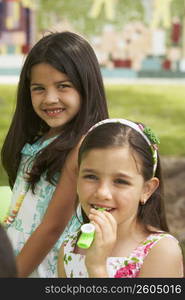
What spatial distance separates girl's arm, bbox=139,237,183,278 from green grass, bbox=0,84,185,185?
4848 millimetres

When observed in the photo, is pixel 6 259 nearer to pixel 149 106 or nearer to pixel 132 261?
pixel 132 261

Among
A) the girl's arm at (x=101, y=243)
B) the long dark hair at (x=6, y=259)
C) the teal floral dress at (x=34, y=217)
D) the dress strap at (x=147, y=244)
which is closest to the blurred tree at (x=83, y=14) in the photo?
the teal floral dress at (x=34, y=217)

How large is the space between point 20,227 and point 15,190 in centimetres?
15

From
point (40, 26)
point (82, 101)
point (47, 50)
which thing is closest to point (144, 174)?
point (82, 101)

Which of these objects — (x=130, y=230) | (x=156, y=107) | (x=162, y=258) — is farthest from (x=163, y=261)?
(x=156, y=107)

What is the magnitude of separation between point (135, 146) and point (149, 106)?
5918 millimetres

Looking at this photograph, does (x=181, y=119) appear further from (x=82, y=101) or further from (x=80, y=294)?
(x=80, y=294)

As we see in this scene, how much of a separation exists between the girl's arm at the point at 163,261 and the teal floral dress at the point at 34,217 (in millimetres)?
503

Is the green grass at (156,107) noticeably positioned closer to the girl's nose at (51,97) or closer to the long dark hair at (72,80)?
the long dark hair at (72,80)

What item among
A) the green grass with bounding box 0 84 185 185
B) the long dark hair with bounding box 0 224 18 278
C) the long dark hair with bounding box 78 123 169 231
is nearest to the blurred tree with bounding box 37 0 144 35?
the green grass with bounding box 0 84 185 185

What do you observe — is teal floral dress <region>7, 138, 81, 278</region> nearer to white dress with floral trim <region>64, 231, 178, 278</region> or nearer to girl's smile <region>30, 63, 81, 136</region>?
girl's smile <region>30, 63, 81, 136</region>

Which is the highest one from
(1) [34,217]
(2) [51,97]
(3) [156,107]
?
(2) [51,97]

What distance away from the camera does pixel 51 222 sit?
7.58 feet

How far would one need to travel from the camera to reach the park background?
26.0ft
